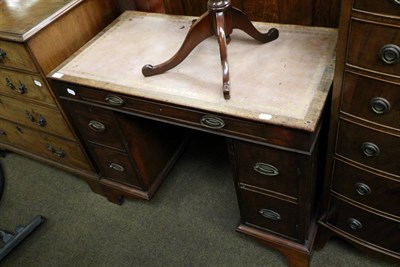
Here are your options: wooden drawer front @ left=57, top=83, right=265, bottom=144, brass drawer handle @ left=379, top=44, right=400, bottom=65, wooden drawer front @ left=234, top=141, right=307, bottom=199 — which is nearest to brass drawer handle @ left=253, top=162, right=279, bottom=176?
wooden drawer front @ left=234, top=141, right=307, bottom=199

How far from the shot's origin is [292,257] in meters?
1.43

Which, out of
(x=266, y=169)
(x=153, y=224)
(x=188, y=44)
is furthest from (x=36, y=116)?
(x=266, y=169)

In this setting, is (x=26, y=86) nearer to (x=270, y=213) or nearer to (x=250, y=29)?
(x=250, y=29)

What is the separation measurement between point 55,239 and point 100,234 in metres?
0.22

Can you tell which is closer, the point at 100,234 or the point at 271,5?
the point at 271,5

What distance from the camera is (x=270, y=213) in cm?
134

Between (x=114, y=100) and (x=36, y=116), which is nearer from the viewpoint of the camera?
(x=114, y=100)

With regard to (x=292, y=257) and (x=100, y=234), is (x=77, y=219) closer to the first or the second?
(x=100, y=234)

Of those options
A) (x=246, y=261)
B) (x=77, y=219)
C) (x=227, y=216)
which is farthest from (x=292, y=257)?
(x=77, y=219)

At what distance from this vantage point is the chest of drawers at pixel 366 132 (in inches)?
31.7

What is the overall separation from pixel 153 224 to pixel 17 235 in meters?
0.66

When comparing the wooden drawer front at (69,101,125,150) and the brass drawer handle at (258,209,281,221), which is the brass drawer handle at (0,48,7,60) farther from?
the brass drawer handle at (258,209,281,221)

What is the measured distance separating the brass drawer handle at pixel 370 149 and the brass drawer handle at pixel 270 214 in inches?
16.3

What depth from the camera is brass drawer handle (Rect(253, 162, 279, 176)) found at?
45.5 inches
